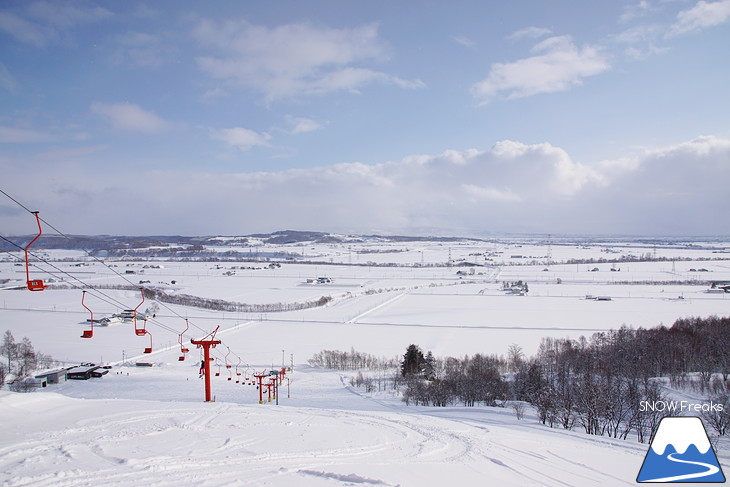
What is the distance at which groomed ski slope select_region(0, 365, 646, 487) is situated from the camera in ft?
21.2

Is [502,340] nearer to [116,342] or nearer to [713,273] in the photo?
[116,342]

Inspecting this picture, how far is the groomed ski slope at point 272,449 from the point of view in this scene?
646 cm

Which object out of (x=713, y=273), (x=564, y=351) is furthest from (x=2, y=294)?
(x=713, y=273)

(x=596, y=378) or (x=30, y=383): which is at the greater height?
(x=30, y=383)

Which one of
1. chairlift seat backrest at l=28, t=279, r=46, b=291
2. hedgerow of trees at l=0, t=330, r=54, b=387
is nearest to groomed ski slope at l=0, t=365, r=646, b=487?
chairlift seat backrest at l=28, t=279, r=46, b=291

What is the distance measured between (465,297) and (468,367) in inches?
1098

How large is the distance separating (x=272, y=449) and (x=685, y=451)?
6962mm

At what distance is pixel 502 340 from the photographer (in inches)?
1154

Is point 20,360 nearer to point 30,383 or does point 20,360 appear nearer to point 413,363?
point 30,383

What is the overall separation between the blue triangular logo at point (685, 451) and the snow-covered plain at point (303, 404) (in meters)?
0.94

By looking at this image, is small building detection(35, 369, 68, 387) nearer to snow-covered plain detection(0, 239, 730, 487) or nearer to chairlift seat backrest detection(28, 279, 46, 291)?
snow-covered plain detection(0, 239, 730, 487)

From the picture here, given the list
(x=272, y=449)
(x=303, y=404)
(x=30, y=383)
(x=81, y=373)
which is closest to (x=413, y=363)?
(x=303, y=404)

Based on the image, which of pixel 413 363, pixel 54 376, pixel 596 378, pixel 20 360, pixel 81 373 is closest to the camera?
pixel 596 378

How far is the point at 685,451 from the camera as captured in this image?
6.40m
